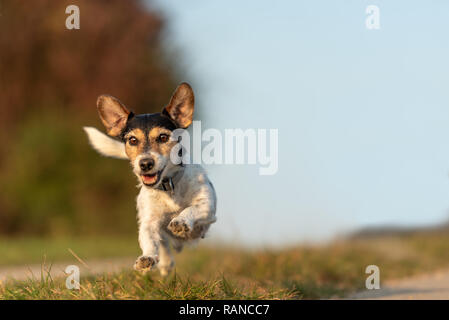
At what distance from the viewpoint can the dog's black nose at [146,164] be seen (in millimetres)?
4609

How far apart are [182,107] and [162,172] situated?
2.00ft

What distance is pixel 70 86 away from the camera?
18891 millimetres

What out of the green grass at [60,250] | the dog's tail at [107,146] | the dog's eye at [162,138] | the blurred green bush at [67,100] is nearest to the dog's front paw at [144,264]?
the dog's eye at [162,138]

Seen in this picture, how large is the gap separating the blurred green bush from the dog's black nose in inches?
523

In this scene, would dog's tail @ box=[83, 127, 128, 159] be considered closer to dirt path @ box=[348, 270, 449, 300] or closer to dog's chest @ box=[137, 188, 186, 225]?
dog's chest @ box=[137, 188, 186, 225]

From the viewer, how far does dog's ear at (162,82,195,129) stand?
491cm

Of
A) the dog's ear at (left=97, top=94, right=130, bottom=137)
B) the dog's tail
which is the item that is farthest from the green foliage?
the dog's ear at (left=97, top=94, right=130, bottom=137)

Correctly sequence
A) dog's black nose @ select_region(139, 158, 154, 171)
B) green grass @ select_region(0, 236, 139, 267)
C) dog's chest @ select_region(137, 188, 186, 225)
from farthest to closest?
green grass @ select_region(0, 236, 139, 267) → dog's chest @ select_region(137, 188, 186, 225) → dog's black nose @ select_region(139, 158, 154, 171)

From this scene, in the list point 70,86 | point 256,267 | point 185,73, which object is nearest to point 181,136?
point 256,267

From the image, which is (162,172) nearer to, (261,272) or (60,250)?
(261,272)

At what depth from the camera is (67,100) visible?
1892 cm

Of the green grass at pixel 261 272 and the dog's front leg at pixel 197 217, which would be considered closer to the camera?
the dog's front leg at pixel 197 217

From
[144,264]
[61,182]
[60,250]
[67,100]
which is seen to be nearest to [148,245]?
[144,264]

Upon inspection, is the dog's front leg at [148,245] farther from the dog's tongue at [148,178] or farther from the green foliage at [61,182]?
the green foliage at [61,182]
